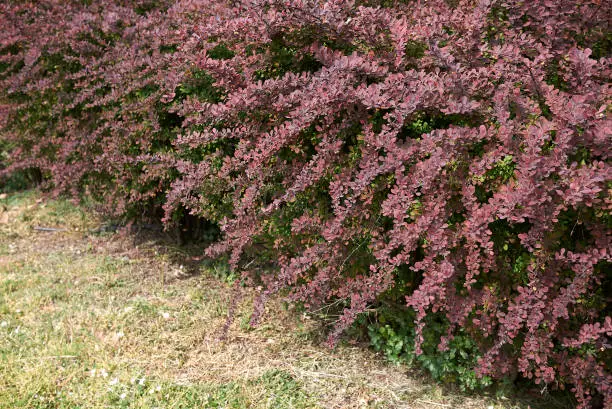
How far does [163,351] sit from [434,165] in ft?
6.30

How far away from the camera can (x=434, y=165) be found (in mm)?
2492

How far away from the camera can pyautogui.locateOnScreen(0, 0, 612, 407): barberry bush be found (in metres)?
2.44

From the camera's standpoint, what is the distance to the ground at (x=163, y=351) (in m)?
3.02

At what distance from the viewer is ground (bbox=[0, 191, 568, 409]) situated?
9.91ft

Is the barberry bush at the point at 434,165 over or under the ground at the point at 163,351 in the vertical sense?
over

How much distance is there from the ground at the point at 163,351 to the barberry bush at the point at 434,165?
362mm

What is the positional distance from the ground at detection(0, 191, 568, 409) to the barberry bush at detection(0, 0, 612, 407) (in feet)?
1.19

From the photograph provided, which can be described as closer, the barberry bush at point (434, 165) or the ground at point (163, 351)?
the barberry bush at point (434, 165)

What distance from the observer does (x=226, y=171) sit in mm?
3244

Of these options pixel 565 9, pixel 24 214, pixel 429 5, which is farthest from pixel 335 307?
pixel 24 214

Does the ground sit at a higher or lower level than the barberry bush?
lower

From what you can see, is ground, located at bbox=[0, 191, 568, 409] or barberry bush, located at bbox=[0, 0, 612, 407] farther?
ground, located at bbox=[0, 191, 568, 409]

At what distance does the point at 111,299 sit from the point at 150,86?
151cm

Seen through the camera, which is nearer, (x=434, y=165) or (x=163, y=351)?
(x=434, y=165)
